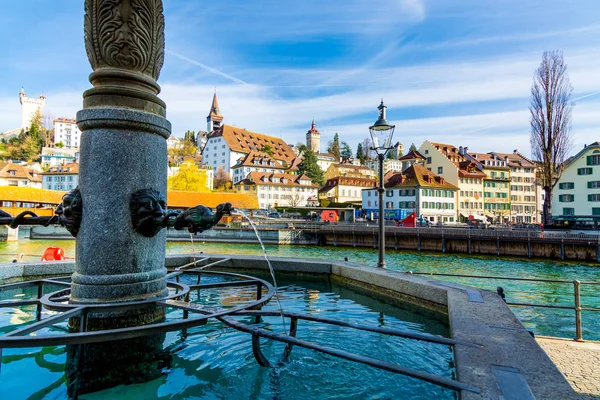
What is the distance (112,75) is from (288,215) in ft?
240

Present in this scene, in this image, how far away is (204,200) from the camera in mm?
62688

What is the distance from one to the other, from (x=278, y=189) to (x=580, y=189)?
60121mm

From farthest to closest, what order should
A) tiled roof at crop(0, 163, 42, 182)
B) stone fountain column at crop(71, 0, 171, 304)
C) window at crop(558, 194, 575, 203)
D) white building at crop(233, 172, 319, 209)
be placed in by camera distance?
tiled roof at crop(0, 163, 42, 182)
white building at crop(233, 172, 319, 209)
window at crop(558, 194, 575, 203)
stone fountain column at crop(71, 0, 171, 304)

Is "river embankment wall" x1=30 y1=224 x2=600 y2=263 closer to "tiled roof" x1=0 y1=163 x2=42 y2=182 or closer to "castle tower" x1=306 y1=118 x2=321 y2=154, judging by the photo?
"tiled roof" x1=0 y1=163 x2=42 y2=182

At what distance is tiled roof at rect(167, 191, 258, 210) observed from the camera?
5779 cm

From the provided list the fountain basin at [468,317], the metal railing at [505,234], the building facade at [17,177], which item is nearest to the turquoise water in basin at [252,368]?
the fountain basin at [468,317]

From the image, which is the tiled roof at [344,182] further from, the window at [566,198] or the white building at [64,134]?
the white building at [64,134]

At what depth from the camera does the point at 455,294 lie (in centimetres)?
552

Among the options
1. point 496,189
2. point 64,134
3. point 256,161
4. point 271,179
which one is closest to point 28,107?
point 64,134

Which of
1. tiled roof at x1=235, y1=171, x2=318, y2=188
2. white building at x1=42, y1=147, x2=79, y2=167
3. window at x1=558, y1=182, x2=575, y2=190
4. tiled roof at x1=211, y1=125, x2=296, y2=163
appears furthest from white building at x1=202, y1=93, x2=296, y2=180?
window at x1=558, y1=182, x2=575, y2=190

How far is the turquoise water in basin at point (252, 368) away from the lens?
3.12m

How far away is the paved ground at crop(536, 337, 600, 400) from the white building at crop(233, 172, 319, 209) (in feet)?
274

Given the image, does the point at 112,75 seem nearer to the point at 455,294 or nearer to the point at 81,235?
the point at 81,235

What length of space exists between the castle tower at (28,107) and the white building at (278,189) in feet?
406
